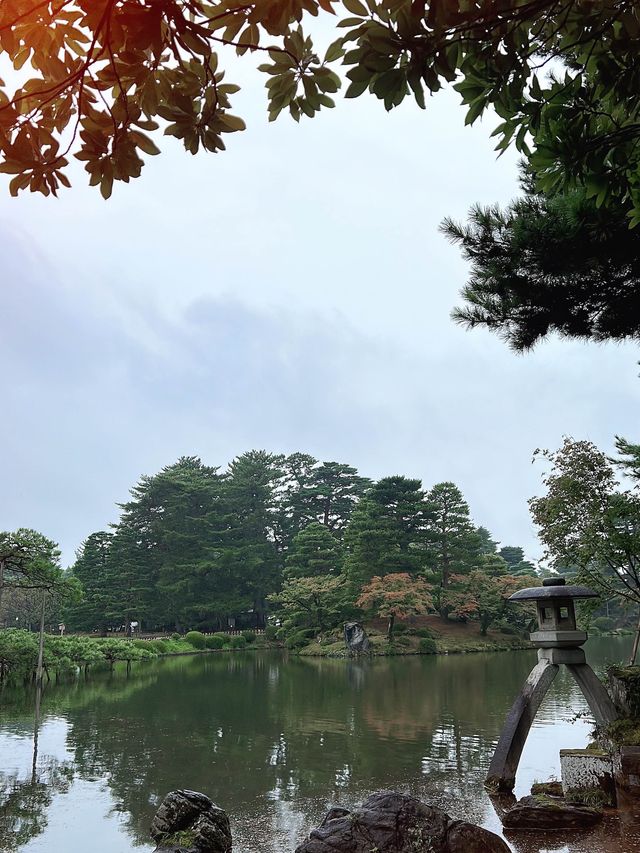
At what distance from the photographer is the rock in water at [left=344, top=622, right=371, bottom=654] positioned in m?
20.4

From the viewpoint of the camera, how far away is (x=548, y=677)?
506 cm

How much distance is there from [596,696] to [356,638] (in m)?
16.6

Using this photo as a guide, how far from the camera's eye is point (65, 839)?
4.56 meters

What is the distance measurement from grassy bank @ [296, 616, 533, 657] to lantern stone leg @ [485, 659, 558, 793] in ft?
51.5

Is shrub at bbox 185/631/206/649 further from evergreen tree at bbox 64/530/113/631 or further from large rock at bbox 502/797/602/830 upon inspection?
large rock at bbox 502/797/602/830

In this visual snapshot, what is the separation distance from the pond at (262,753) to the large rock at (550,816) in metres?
0.11

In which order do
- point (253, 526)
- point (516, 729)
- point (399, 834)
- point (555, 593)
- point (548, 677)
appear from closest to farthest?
point (399, 834) → point (516, 729) → point (548, 677) → point (555, 593) → point (253, 526)

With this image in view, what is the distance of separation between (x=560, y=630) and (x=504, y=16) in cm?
494

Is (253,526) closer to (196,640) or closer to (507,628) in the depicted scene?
(196,640)

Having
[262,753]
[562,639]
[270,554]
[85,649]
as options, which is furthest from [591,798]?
[270,554]

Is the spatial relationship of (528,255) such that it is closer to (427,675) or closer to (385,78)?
(385,78)

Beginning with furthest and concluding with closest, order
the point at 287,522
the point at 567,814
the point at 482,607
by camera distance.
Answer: the point at 287,522, the point at 482,607, the point at 567,814

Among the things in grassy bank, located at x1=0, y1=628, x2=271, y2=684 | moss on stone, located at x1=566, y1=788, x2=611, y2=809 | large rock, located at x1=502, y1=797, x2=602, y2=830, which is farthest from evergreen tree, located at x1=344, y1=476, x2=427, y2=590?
large rock, located at x1=502, y1=797, x2=602, y2=830

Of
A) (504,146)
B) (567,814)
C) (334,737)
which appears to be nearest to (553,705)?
(334,737)
